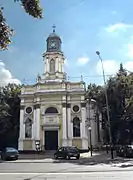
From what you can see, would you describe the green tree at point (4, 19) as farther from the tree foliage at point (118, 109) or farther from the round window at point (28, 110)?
the round window at point (28, 110)

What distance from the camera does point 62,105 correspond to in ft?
138

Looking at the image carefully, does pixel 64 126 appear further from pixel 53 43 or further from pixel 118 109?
pixel 53 43

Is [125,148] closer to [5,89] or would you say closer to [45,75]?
[45,75]

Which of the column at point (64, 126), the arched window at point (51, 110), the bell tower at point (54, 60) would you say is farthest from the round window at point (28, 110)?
the bell tower at point (54, 60)

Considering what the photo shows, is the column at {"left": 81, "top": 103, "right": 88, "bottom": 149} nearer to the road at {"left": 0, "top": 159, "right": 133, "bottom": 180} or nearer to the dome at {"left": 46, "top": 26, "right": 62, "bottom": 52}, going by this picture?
the dome at {"left": 46, "top": 26, "right": 62, "bottom": 52}

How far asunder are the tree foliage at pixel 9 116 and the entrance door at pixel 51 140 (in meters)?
6.50

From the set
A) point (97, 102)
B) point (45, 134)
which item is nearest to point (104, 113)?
point (97, 102)

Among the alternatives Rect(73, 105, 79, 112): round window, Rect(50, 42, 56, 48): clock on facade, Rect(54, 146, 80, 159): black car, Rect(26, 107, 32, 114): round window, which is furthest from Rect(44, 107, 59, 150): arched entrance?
Rect(50, 42, 56, 48): clock on facade

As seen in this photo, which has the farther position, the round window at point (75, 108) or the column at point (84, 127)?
the round window at point (75, 108)

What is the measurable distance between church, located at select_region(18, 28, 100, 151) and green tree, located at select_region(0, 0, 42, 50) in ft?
109

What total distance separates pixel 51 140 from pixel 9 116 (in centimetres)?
889

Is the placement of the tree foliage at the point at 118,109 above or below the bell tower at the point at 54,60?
below

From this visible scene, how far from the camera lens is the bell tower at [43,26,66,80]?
151 feet

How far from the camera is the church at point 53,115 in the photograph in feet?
134
